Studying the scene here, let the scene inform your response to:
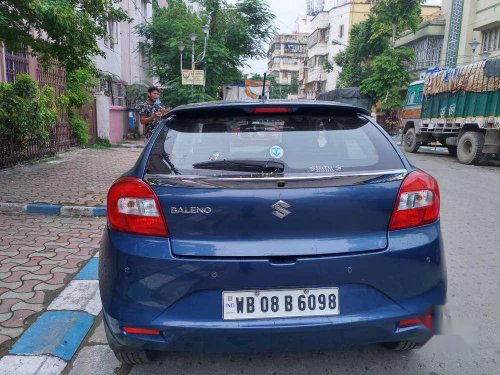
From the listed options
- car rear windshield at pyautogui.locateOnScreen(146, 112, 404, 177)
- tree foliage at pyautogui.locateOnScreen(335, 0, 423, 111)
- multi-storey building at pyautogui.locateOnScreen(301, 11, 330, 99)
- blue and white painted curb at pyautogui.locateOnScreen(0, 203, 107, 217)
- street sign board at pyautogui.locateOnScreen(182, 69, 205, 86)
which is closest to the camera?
car rear windshield at pyautogui.locateOnScreen(146, 112, 404, 177)

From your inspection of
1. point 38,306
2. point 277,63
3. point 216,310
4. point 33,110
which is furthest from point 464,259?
point 277,63

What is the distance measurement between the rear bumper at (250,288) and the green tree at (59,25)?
4.70 m

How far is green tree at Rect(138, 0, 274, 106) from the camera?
66.0 ft

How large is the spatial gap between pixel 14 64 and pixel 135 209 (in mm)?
9438

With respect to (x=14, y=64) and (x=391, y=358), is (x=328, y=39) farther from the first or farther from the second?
(x=391, y=358)

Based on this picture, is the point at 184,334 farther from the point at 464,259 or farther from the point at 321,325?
the point at 464,259

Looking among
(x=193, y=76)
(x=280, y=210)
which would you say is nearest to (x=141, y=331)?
(x=280, y=210)

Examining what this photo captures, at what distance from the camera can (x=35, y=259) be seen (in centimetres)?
398

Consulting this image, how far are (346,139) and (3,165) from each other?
319 inches

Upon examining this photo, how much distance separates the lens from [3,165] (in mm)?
8406

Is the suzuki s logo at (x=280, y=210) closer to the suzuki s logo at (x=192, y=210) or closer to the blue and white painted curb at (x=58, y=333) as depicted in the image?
the suzuki s logo at (x=192, y=210)

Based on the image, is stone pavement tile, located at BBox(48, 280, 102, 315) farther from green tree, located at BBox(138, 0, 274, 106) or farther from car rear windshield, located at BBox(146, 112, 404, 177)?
green tree, located at BBox(138, 0, 274, 106)

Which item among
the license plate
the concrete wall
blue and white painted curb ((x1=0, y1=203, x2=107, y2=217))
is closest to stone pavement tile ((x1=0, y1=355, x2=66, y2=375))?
the license plate

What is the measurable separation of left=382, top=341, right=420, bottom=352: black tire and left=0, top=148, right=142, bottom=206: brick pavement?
177 inches
